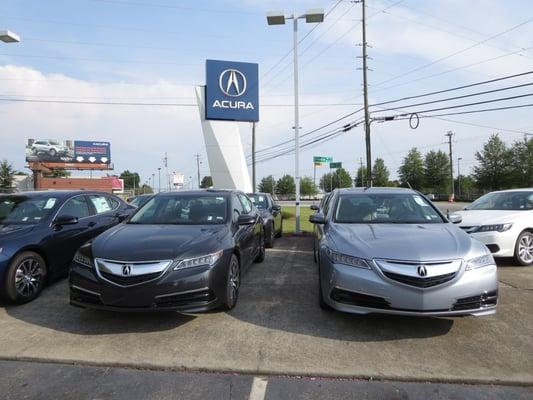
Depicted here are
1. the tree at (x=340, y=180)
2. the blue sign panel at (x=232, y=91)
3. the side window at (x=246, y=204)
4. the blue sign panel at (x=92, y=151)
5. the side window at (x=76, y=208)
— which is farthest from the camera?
the tree at (x=340, y=180)

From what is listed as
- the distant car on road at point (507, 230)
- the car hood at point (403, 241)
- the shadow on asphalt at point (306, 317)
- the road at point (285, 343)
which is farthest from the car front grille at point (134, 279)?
the distant car on road at point (507, 230)

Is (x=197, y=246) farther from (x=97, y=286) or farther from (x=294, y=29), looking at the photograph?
(x=294, y=29)

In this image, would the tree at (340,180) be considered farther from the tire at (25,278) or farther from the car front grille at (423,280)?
the car front grille at (423,280)

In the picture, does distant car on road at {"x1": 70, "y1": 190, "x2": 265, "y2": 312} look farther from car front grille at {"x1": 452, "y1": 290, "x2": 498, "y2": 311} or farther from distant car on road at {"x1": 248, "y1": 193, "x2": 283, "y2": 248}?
distant car on road at {"x1": 248, "y1": 193, "x2": 283, "y2": 248}

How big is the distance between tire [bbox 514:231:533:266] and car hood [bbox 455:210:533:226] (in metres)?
0.36

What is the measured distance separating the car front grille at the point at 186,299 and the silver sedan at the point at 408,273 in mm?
1304

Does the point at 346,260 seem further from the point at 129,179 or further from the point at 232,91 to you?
the point at 129,179

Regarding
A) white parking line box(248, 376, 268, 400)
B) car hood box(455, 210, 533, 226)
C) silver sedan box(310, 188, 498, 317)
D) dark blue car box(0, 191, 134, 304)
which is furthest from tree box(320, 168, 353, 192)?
white parking line box(248, 376, 268, 400)

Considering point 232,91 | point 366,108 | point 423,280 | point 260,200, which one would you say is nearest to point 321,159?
point 366,108

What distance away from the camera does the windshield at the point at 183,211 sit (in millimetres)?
6043

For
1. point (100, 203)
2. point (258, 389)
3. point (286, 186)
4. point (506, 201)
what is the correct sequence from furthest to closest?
1. point (286, 186)
2. point (506, 201)
3. point (100, 203)
4. point (258, 389)

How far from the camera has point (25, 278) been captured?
19.0ft

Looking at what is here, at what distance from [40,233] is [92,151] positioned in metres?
73.7

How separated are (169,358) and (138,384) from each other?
1.62 ft
